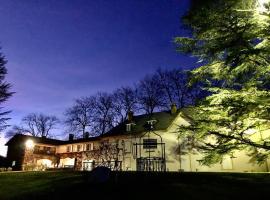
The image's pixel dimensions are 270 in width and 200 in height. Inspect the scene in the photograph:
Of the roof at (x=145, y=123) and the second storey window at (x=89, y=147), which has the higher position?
the roof at (x=145, y=123)

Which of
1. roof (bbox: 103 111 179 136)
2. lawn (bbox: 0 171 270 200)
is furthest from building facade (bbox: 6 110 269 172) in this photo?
lawn (bbox: 0 171 270 200)

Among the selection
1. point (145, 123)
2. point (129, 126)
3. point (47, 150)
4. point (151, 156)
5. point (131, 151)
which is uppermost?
point (145, 123)

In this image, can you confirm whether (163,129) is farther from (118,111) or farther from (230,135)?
(230,135)

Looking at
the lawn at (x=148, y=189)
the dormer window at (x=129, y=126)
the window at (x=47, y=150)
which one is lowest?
the lawn at (x=148, y=189)

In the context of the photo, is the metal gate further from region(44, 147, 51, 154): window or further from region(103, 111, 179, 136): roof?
region(44, 147, 51, 154): window

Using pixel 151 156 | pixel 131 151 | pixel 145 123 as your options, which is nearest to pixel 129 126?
pixel 145 123

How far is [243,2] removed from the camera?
8.88m

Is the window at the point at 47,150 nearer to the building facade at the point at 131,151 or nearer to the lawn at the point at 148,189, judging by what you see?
the building facade at the point at 131,151

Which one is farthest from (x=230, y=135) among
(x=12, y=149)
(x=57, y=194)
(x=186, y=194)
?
(x=12, y=149)

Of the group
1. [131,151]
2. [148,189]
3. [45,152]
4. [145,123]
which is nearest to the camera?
[148,189]

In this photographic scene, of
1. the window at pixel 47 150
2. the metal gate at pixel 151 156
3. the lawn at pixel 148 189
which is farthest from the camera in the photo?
the window at pixel 47 150

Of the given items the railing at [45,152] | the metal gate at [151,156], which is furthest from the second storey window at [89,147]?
the metal gate at [151,156]

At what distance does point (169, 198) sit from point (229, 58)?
5972 mm

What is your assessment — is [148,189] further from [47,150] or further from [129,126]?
[47,150]
